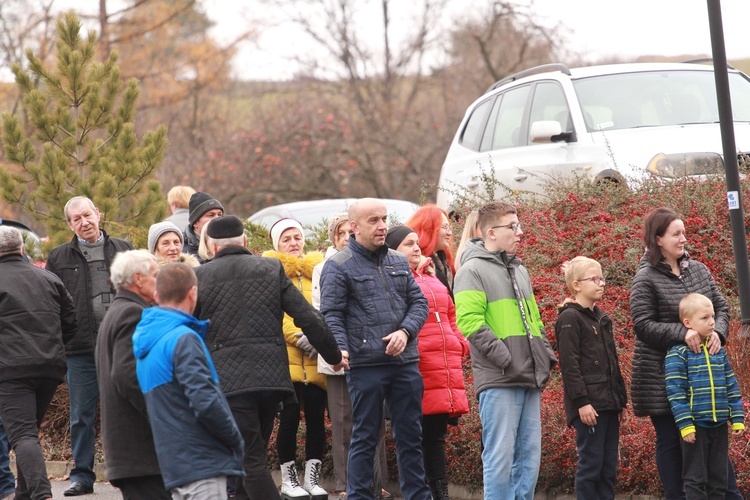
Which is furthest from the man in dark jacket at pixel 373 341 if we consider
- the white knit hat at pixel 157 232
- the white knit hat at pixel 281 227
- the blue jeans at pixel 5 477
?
the blue jeans at pixel 5 477

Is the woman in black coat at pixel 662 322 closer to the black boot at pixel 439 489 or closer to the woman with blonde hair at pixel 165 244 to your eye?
the black boot at pixel 439 489

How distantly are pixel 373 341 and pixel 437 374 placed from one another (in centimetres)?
80

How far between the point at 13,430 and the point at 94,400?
1310mm

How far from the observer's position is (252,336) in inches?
271

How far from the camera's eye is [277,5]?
1266 inches

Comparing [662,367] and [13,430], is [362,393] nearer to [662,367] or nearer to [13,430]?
[662,367]

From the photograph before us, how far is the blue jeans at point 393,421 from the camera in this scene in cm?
719

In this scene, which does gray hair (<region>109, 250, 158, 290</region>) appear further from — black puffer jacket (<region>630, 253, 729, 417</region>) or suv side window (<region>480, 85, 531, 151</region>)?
suv side window (<region>480, 85, 531, 151</region>)

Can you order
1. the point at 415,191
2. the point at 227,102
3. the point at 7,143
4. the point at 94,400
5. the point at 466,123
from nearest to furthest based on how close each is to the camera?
the point at 94,400 < the point at 7,143 < the point at 466,123 < the point at 415,191 < the point at 227,102

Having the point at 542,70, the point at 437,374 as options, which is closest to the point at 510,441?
the point at 437,374

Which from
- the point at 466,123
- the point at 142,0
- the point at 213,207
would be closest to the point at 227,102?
the point at 142,0

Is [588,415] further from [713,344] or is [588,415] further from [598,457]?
[713,344]

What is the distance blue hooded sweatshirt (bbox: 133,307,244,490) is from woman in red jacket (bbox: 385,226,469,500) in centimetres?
247

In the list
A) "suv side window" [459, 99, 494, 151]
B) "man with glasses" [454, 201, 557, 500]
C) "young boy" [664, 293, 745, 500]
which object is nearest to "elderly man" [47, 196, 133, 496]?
"man with glasses" [454, 201, 557, 500]
